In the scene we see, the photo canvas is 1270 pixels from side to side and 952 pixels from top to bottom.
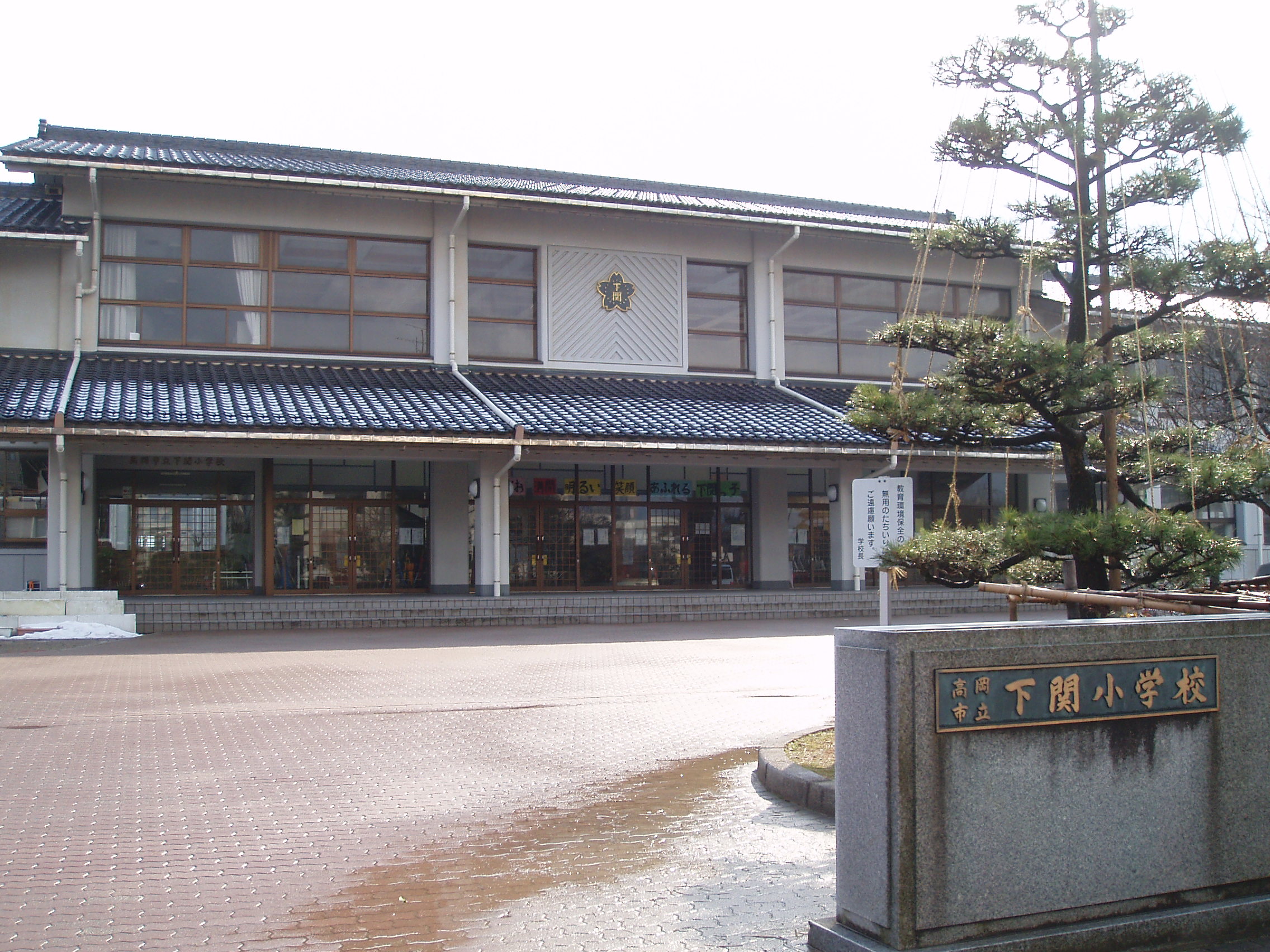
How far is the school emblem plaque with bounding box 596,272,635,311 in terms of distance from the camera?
72.4ft

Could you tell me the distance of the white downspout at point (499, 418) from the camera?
18.0 metres

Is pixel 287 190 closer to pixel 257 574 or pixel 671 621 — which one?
pixel 257 574

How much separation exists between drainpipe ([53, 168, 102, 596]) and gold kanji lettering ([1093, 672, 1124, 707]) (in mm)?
15353

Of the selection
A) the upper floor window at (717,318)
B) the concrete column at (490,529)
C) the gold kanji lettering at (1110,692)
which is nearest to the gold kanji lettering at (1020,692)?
the gold kanji lettering at (1110,692)

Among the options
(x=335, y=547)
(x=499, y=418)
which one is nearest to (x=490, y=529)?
(x=499, y=418)

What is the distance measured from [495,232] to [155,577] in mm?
9031

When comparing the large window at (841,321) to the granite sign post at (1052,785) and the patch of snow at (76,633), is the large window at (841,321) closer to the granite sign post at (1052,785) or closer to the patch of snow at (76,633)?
the patch of snow at (76,633)

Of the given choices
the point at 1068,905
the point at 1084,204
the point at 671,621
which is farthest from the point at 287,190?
the point at 1068,905

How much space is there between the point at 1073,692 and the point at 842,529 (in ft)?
59.5

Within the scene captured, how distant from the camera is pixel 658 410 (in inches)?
803

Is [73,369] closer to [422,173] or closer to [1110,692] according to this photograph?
[422,173]

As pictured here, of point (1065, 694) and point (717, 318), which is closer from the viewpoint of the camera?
point (1065, 694)

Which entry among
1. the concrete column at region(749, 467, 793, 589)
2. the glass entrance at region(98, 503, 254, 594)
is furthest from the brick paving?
the concrete column at region(749, 467, 793, 589)

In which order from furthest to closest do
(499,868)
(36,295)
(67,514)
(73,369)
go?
(36,295)
(73,369)
(67,514)
(499,868)
